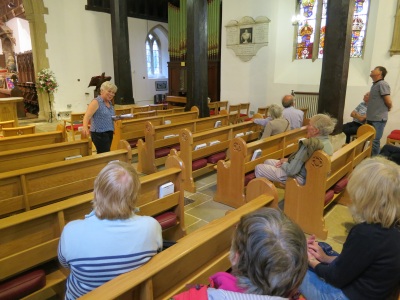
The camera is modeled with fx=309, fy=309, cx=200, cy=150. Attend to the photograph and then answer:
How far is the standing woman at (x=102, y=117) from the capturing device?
3.93 meters

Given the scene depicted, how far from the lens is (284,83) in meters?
8.51

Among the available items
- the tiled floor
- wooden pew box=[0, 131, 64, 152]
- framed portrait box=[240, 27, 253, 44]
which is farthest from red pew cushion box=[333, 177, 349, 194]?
framed portrait box=[240, 27, 253, 44]

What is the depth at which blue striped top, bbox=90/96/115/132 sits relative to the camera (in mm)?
4020

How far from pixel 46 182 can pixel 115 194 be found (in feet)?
5.56

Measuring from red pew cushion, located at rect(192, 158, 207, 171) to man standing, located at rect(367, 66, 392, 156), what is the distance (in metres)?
2.70

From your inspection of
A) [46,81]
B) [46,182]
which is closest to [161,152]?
[46,182]

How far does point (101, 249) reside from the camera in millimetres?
1337

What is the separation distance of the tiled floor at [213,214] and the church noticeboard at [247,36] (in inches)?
216

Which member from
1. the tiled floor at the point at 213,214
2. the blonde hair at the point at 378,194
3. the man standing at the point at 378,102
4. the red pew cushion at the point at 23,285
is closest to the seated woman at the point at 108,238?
the red pew cushion at the point at 23,285

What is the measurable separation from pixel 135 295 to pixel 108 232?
0.29 metres

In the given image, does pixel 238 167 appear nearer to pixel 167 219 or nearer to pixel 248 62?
pixel 167 219

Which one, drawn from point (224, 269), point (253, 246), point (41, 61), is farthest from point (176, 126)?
point (41, 61)

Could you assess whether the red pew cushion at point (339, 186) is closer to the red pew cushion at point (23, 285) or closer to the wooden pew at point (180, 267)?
the wooden pew at point (180, 267)

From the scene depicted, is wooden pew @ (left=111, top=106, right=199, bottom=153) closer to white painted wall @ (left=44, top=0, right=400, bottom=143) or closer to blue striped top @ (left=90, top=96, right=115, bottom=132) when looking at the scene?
blue striped top @ (left=90, top=96, right=115, bottom=132)
